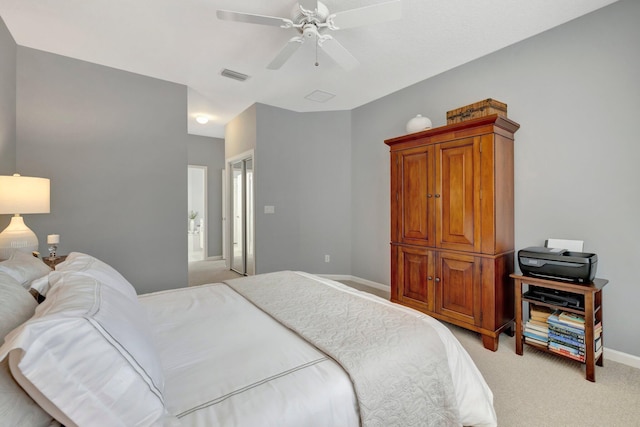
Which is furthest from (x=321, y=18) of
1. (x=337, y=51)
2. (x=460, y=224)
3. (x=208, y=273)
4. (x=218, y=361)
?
(x=208, y=273)

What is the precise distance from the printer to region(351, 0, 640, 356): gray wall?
1.10 feet

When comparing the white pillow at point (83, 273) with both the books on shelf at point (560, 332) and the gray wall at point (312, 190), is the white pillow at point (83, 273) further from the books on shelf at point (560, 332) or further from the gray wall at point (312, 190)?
the gray wall at point (312, 190)

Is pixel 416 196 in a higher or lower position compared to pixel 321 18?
lower

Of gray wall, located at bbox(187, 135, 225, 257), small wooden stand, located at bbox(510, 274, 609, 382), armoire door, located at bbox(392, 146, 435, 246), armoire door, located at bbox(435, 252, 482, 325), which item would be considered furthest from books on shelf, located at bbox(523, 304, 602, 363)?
gray wall, located at bbox(187, 135, 225, 257)

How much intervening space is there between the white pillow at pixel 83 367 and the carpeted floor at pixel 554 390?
1847 millimetres

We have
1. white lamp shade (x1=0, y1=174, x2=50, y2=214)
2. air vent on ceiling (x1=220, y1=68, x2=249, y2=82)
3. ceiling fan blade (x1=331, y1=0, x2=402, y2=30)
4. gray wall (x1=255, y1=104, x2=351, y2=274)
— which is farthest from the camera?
gray wall (x1=255, y1=104, x2=351, y2=274)

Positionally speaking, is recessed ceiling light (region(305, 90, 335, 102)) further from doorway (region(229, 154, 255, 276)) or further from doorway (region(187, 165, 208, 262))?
doorway (region(187, 165, 208, 262))

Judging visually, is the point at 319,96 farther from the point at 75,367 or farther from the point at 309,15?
the point at 75,367

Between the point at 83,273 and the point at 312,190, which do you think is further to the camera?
the point at 312,190

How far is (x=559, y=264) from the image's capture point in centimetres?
213

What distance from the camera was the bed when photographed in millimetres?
641

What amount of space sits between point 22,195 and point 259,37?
231cm

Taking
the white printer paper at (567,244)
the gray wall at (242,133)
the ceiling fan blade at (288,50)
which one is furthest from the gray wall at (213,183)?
the white printer paper at (567,244)

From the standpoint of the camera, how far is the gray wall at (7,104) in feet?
8.21
